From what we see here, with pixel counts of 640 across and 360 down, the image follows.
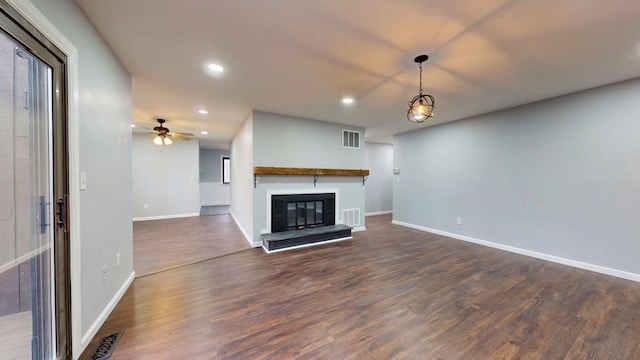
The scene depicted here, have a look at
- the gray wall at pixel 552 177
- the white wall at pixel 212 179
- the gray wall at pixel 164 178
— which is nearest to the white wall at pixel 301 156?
the gray wall at pixel 552 177

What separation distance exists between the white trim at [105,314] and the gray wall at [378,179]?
6.10 meters

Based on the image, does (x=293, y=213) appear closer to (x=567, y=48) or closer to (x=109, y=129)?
(x=109, y=129)

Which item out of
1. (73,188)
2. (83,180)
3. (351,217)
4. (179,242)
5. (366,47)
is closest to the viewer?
(73,188)

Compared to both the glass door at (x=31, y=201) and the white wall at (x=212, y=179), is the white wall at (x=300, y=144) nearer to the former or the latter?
the glass door at (x=31, y=201)

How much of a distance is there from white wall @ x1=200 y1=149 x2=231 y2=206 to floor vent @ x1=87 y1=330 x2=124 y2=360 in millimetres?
7853

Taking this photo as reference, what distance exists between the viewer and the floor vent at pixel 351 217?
17.0 ft

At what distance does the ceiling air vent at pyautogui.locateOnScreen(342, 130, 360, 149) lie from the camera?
5172 mm

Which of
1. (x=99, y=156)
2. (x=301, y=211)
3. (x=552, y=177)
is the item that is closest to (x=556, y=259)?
(x=552, y=177)

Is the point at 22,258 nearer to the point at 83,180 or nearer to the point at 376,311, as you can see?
the point at 83,180

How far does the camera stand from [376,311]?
216 centimetres

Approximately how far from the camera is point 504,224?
4.07m

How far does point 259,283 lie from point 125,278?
146cm

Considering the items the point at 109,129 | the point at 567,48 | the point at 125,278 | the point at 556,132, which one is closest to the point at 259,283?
the point at 125,278

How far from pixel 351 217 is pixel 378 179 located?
108 inches
